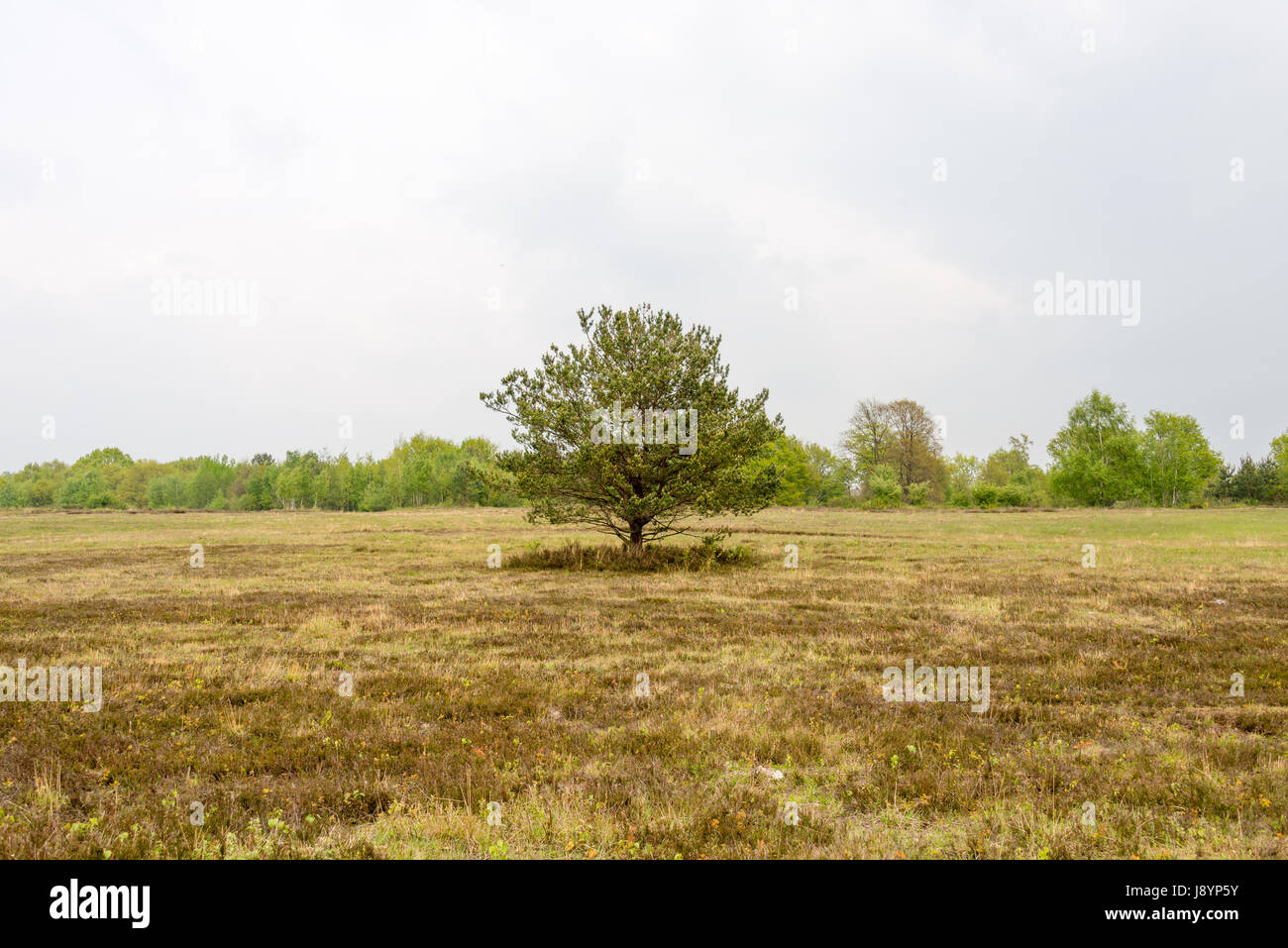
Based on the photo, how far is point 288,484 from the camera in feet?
398

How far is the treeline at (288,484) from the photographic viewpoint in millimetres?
117000

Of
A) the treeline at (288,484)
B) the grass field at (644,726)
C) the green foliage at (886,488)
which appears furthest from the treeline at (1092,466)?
the grass field at (644,726)

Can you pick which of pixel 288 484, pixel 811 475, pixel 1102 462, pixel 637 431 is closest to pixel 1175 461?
pixel 1102 462

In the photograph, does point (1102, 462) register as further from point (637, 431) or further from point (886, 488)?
point (637, 431)

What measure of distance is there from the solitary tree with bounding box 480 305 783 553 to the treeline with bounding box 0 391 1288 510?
98.8 ft

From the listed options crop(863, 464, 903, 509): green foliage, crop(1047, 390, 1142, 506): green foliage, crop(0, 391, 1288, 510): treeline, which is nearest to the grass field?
crop(0, 391, 1288, 510): treeline

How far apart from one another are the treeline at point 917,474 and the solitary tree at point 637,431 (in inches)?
1186

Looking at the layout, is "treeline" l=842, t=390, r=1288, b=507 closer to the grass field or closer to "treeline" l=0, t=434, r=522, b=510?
"treeline" l=0, t=434, r=522, b=510

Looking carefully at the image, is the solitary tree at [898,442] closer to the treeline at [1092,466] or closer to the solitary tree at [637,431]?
the treeline at [1092,466]

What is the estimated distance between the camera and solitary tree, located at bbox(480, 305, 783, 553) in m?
25.6
